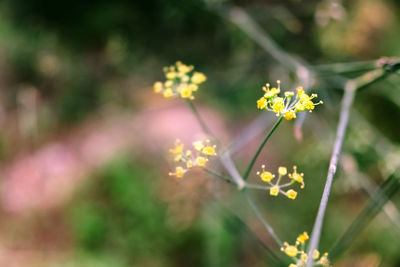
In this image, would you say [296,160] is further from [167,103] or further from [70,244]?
[70,244]

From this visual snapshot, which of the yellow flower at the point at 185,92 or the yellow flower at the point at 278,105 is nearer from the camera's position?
the yellow flower at the point at 278,105

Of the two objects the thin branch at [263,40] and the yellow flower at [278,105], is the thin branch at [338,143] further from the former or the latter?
the thin branch at [263,40]

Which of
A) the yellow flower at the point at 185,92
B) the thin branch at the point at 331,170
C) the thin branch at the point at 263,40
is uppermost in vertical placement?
the thin branch at the point at 263,40

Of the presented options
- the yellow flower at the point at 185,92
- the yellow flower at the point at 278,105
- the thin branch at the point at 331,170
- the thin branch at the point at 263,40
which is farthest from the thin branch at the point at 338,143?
the yellow flower at the point at 185,92

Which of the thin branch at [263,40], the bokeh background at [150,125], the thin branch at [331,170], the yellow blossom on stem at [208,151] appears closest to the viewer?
the thin branch at [331,170]

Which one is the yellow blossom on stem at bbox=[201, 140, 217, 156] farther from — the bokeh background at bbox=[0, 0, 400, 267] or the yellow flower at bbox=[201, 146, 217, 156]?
the bokeh background at bbox=[0, 0, 400, 267]

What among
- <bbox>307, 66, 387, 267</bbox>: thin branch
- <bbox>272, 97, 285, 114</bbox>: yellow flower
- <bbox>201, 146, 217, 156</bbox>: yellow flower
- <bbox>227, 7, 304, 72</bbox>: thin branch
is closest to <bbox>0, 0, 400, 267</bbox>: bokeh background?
<bbox>227, 7, 304, 72</bbox>: thin branch

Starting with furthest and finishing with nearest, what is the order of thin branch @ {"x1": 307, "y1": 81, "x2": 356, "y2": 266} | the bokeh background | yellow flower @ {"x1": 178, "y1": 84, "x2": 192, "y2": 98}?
1. the bokeh background
2. yellow flower @ {"x1": 178, "y1": 84, "x2": 192, "y2": 98}
3. thin branch @ {"x1": 307, "y1": 81, "x2": 356, "y2": 266}

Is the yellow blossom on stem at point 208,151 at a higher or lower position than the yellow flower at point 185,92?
lower

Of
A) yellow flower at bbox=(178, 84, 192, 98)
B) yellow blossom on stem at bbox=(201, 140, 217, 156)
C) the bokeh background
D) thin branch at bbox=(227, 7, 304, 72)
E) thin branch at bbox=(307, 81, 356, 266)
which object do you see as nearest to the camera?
thin branch at bbox=(307, 81, 356, 266)
